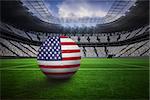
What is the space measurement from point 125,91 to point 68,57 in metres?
1.71

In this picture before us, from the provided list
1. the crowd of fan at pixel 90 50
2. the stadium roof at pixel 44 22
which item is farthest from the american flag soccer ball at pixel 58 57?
the crowd of fan at pixel 90 50

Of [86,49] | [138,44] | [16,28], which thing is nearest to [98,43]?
[86,49]

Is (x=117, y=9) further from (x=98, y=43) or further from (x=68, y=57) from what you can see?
(x=68, y=57)

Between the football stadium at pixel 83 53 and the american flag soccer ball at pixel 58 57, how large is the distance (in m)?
0.03

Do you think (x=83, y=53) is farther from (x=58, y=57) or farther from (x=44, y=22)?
(x=58, y=57)

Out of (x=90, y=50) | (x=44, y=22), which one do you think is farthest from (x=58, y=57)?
(x=90, y=50)

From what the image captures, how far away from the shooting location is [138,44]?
49156mm

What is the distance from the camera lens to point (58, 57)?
21.5ft

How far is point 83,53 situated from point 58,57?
5458cm

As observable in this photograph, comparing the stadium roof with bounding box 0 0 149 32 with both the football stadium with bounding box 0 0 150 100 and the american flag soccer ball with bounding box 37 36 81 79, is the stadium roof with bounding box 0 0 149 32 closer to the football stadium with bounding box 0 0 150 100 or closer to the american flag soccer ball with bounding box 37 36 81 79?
the football stadium with bounding box 0 0 150 100

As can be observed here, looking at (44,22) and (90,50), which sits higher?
(44,22)

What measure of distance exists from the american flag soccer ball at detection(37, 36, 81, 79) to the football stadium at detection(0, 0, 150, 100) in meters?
0.03

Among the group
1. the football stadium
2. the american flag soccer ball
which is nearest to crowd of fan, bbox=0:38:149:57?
the football stadium

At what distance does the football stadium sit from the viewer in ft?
19.0
